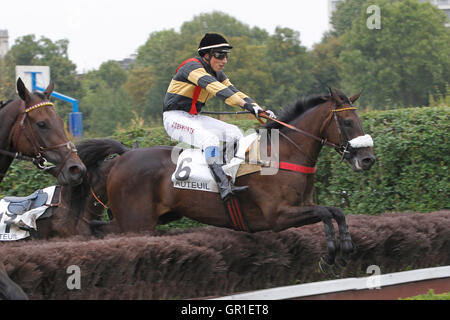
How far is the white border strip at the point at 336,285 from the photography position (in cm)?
530

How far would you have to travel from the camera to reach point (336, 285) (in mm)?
5688

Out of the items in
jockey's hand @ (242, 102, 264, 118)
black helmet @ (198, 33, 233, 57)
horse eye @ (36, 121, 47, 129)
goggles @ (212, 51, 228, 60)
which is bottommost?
horse eye @ (36, 121, 47, 129)

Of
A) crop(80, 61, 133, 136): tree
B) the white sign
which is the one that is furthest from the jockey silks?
crop(80, 61, 133, 136): tree

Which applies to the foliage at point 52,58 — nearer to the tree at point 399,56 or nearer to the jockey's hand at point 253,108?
the tree at point 399,56

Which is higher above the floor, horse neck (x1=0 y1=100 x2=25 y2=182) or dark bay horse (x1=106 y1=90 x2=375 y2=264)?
horse neck (x1=0 y1=100 x2=25 y2=182)

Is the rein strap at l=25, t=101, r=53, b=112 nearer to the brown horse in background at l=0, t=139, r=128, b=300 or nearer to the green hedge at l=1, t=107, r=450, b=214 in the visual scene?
the brown horse in background at l=0, t=139, r=128, b=300

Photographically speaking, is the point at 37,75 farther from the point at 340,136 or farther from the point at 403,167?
the point at 340,136

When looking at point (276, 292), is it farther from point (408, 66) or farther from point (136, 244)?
point (408, 66)

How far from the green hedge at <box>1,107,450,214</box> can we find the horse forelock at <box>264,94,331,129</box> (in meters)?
1.60

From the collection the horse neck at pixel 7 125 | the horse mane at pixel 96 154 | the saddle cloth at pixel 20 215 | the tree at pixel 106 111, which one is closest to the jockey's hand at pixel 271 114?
the horse mane at pixel 96 154

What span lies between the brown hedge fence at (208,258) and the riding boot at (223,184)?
1.34 feet

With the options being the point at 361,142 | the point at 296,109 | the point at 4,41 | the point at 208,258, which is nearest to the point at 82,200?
the point at 208,258

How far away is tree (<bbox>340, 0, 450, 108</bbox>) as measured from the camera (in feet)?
192

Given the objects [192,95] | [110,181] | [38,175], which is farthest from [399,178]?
[38,175]
